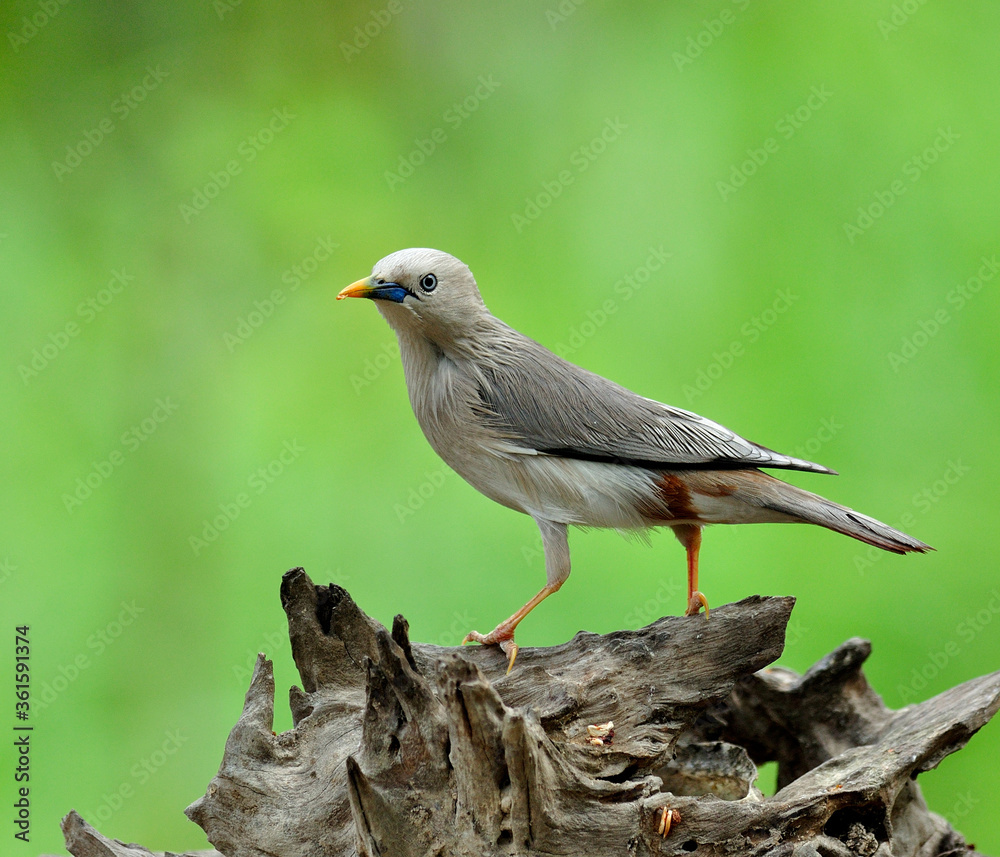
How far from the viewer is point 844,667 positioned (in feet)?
12.2

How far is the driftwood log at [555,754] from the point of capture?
8.50 feet

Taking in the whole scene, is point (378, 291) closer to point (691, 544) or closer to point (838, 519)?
point (691, 544)

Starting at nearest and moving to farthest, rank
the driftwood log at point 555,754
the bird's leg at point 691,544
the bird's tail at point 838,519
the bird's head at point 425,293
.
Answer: the driftwood log at point 555,754, the bird's tail at point 838,519, the bird's head at point 425,293, the bird's leg at point 691,544

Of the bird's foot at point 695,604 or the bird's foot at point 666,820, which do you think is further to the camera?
the bird's foot at point 695,604

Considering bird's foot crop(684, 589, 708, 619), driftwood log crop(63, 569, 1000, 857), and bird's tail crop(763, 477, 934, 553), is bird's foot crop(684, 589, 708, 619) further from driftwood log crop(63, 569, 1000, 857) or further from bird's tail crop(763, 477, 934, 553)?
bird's tail crop(763, 477, 934, 553)

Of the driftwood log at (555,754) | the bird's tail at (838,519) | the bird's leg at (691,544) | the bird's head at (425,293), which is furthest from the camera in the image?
the bird's leg at (691,544)

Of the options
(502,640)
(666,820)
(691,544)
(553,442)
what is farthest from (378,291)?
(666,820)

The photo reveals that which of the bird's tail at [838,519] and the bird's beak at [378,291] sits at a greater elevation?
the bird's beak at [378,291]

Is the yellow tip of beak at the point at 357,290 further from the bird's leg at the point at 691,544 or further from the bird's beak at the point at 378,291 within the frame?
the bird's leg at the point at 691,544

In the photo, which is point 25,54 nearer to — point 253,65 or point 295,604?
point 253,65

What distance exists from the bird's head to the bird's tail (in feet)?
3.76

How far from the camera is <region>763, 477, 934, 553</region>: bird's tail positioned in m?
2.99

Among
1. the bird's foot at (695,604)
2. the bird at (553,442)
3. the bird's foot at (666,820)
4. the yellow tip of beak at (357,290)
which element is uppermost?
the yellow tip of beak at (357,290)

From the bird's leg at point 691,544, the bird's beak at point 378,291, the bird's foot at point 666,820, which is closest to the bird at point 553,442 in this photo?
the bird's beak at point 378,291
